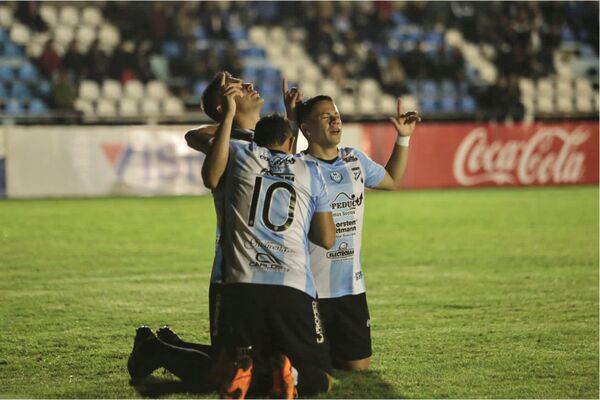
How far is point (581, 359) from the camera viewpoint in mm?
6793

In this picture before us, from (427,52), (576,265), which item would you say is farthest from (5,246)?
(427,52)

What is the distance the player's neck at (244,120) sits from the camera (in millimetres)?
5832

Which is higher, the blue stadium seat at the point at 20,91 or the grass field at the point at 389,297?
the blue stadium seat at the point at 20,91

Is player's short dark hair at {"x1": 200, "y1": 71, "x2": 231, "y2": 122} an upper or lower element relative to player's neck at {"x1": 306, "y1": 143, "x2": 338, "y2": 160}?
upper

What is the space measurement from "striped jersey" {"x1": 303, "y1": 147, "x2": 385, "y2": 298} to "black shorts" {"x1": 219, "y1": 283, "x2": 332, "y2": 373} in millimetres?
917

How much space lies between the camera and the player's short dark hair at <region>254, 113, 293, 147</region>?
18.1 feet

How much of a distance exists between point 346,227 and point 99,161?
610 inches

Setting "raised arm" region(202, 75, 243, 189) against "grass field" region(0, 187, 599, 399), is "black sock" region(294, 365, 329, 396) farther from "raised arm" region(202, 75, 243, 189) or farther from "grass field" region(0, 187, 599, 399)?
"raised arm" region(202, 75, 243, 189)

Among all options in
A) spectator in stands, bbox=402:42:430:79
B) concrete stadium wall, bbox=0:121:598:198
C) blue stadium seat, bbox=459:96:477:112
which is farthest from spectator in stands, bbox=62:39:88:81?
blue stadium seat, bbox=459:96:477:112

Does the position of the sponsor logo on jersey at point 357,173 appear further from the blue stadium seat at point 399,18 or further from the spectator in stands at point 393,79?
the blue stadium seat at point 399,18

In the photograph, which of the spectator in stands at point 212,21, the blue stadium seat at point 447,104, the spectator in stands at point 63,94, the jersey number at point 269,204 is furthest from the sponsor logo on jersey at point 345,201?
the blue stadium seat at point 447,104

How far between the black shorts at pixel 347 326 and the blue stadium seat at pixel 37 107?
17119mm

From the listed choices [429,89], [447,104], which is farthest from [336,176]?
[429,89]

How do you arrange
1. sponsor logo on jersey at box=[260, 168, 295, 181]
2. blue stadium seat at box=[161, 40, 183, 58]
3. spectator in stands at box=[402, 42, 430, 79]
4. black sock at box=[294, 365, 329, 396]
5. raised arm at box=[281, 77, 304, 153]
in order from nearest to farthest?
sponsor logo on jersey at box=[260, 168, 295, 181]
black sock at box=[294, 365, 329, 396]
raised arm at box=[281, 77, 304, 153]
blue stadium seat at box=[161, 40, 183, 58]
spectator in stands at box=[402, 42, 430, 79]
